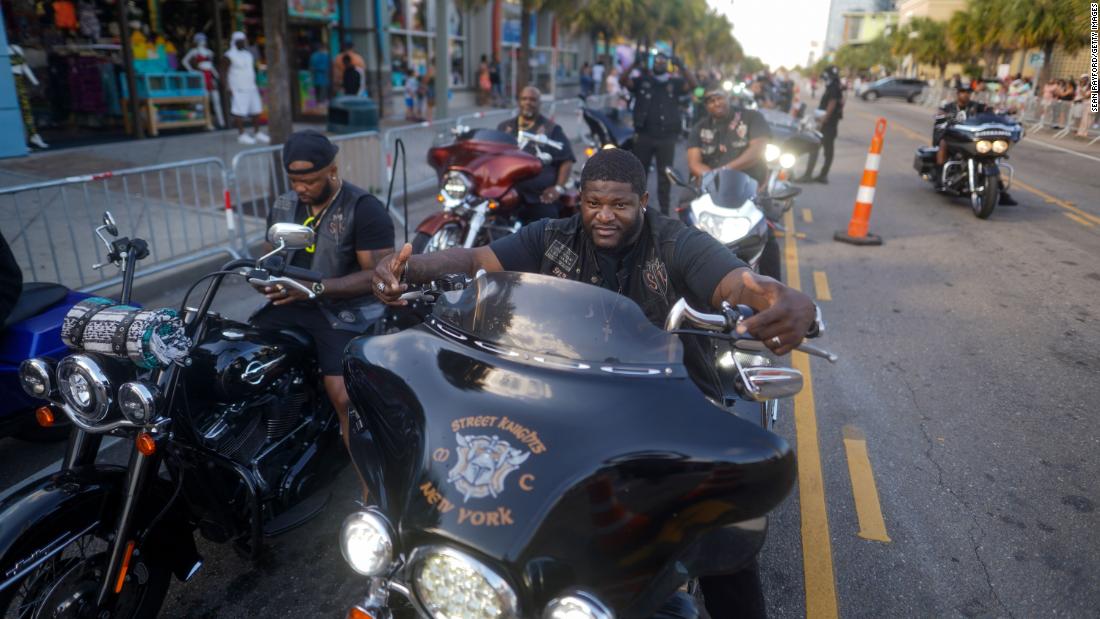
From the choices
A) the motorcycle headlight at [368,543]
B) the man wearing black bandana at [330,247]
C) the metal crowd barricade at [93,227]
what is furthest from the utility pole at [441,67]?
the motorcycle headlight at [368,543]

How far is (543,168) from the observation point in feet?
24.0

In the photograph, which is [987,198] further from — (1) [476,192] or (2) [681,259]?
(2) [681,259]

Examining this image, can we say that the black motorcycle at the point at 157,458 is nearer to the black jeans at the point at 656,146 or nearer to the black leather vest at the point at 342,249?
the black leather vest at the point at 342,249

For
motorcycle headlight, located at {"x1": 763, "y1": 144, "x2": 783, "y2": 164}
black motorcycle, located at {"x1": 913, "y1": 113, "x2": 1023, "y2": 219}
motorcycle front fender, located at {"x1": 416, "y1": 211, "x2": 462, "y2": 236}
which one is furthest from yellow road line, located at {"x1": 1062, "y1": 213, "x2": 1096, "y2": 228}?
motorcycle front fender, located at {"x1": 416, "y1": 211, "x2": 462, "y2": 236}

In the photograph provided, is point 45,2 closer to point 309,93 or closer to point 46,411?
point 309,93

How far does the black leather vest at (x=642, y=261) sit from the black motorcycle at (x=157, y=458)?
1025 millimetres

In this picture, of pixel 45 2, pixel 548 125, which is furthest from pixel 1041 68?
pixel 45 2

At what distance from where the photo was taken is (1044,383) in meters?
5.32

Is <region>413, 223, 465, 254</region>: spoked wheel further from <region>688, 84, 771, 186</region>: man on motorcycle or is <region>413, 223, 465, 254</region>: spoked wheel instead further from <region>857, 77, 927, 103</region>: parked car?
<region>857, 77, 927, 103</region>: parked car

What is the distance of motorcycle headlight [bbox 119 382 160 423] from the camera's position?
7.52ft

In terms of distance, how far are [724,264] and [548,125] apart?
5.55 meters

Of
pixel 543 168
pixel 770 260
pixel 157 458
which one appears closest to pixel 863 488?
pixel 770 260

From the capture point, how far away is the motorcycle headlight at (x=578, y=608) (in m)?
1.50

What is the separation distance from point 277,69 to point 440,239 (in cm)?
435
